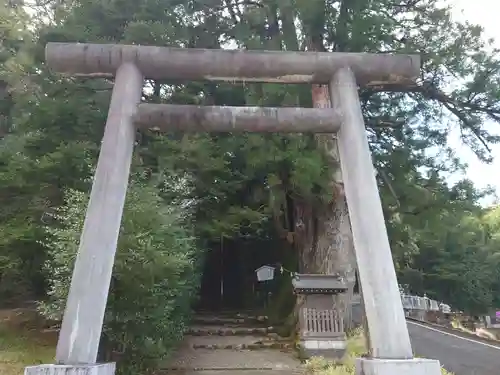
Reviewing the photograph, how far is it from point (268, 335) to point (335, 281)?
2.55m

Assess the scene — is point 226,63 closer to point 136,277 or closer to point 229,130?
point 229,130

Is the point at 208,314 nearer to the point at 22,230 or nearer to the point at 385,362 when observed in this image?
the point at 22,230

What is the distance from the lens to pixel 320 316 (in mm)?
9555

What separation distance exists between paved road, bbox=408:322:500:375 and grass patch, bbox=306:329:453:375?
1421 mm

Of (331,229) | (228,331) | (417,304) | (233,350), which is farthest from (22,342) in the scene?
(417,304)

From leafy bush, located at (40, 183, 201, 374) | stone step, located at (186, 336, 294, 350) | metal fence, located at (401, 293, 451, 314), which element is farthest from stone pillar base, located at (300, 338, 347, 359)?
metal fence, located at (401, 293, 451, 314)

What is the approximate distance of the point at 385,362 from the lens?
4371mm

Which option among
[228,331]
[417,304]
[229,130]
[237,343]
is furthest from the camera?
[417,304]

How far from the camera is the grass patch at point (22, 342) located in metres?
7.58

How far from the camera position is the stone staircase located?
8531 millimetres

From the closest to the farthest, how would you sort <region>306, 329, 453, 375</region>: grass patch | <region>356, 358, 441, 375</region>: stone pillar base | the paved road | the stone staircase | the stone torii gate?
<region>356, 358, 441, 375</region>: stone pillar base, the stone torii gate, <region>306, 329, 453, 375</region>: grass patch, the stone staircase, the paved road

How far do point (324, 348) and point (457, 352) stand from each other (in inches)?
141

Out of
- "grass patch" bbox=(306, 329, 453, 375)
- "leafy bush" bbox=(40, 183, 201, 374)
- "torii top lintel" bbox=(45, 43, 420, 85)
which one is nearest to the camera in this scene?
"torii top lintel" bbox=(45, 43, 420, 85)

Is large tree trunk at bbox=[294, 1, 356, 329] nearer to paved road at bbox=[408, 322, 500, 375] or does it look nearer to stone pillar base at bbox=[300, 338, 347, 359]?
stone pillar base at bbox=[300, 338, 347, 359]
